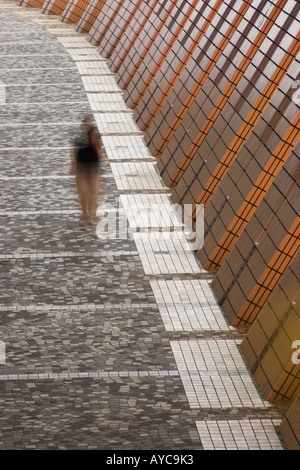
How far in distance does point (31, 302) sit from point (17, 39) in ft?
45.2

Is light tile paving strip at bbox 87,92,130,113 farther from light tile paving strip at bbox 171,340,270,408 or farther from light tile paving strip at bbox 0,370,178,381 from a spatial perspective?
light tile paving strip at bbox 0,370,178,381

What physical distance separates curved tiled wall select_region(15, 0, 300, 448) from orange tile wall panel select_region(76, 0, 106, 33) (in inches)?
268

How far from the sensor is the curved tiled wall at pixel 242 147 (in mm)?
7652

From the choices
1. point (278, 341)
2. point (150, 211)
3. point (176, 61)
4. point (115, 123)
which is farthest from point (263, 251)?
point (115, 123)

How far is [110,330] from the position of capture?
8.30 m

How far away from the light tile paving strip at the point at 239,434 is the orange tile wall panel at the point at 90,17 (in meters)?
16.8

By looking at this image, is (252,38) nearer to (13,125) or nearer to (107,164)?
(107,164)

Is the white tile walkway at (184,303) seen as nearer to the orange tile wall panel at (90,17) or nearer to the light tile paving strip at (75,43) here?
the light tile paving strip at (75,43)

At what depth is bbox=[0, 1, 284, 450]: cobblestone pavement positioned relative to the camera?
22.4ft

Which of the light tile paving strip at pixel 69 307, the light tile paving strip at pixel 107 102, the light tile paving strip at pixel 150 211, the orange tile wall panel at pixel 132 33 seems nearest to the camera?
the light tile paving strip at pixel 69 307

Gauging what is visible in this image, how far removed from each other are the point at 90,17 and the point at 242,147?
1360cm

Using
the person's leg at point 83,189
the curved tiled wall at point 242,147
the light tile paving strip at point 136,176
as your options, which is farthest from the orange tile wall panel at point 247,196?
the light tile paving strip at point 136,176

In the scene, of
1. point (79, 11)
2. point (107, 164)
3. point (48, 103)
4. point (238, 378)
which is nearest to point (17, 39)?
point (79, 11)

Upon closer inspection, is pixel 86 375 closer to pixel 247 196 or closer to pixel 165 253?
pixel 247 196
